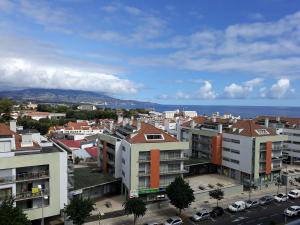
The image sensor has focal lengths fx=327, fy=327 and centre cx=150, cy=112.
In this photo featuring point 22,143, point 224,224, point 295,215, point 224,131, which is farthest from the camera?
point 224,131

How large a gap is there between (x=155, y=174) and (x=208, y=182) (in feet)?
57.1

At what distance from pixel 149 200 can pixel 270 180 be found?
28091 millimetres

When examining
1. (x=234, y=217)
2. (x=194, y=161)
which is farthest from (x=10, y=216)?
(x=194, y=161)

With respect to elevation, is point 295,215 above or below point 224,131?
below

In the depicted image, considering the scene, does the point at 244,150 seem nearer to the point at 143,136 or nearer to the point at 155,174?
the point at 155,174

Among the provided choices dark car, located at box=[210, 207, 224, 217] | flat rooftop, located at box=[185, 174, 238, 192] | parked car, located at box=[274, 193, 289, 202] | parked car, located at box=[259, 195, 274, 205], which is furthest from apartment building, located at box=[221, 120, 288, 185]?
dark car, located at box=[210, 207, 224, 217]

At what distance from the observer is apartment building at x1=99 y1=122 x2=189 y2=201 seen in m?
51.9

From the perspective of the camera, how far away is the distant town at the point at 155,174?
4056 centimetres

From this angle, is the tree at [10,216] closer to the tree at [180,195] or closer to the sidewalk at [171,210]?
the sidewalk at [171,210]

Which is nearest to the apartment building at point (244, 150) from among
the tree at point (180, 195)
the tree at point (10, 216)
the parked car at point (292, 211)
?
the parked car at point (292, 211)

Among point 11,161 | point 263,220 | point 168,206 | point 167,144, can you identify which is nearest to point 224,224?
point 263,220

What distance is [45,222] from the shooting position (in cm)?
4247

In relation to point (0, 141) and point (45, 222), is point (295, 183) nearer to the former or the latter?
point (45, 222)

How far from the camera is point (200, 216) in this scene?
46594mm
